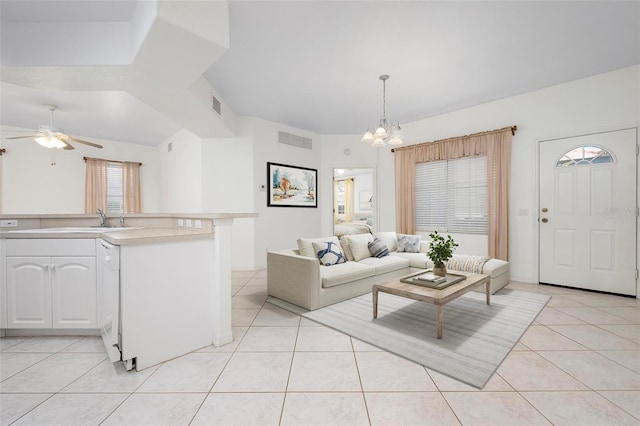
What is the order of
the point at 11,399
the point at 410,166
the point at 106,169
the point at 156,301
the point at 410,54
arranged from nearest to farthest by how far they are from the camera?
1. the point at 11,399
2. the point at 156,301
3. the point at 410,54
4. the point at 410,166
5. the point at 106,169

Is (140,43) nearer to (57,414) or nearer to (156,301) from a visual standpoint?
(156,301)

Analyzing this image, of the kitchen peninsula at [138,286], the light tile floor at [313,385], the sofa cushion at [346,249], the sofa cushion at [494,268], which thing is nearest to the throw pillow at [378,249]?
the sofa cushion at [346,249]

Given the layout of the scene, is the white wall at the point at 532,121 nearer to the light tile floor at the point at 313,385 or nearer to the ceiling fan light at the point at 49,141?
the light tile floor at the point at 313,385

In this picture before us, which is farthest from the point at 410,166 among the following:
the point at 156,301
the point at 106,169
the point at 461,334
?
the point at 106,169

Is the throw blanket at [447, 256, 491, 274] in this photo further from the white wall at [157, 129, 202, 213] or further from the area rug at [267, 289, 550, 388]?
the white wall at [157, 129, 202, 213]

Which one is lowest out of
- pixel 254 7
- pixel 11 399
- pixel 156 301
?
pixel 11 399

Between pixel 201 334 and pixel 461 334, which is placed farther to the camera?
pixel 461 334

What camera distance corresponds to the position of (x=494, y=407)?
1502mm

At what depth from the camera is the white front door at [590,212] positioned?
3.38 m

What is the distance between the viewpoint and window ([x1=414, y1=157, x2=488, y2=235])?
4.58 meters

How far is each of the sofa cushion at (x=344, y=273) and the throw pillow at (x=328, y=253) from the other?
0.25 ft

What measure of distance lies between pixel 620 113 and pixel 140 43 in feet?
17.1

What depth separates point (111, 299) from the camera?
190cm

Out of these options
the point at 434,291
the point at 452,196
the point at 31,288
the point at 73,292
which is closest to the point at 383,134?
the point at 434,291
